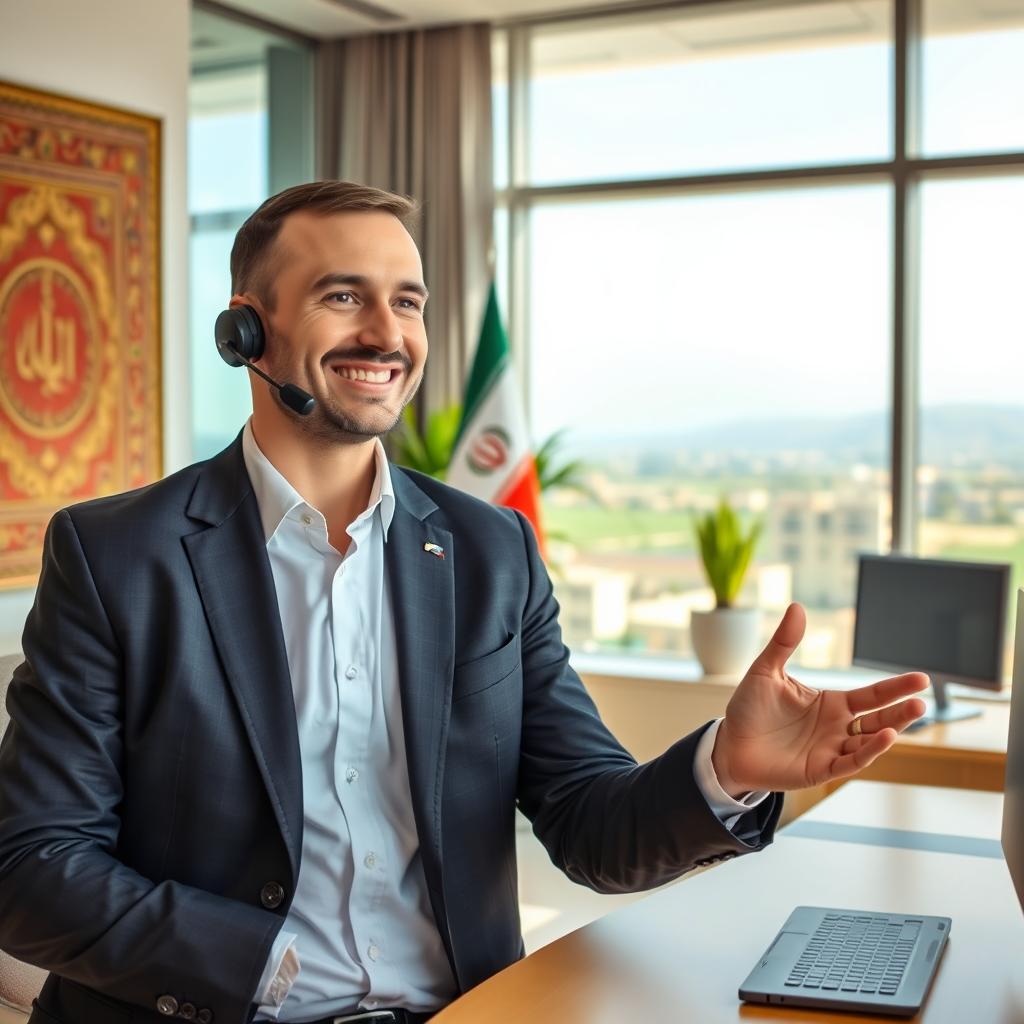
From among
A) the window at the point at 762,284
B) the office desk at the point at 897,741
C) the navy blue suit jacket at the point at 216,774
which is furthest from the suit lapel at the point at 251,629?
A: the window at the point at 762,284

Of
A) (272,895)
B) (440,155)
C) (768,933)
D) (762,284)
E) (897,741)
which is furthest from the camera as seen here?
(440,155)

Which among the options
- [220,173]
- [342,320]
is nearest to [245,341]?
[342,320]

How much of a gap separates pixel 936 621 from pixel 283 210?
108 inches

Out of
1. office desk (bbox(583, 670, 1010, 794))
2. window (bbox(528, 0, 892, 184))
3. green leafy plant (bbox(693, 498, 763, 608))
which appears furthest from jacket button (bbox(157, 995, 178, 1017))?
window (bbox(528, 0, 892, 184))

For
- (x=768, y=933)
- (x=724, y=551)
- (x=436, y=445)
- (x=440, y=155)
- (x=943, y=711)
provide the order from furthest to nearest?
(x=440, y=155) < (x=436, y=445) < (x=724, y=551) < (x=943, y=711) < (x=768, y=933)

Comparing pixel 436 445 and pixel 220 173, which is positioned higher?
pixel 220 173

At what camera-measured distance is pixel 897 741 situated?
Answer: 11.8 feet

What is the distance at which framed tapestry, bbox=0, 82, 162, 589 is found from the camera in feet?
13.1

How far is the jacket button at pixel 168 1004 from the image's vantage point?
4.90ft

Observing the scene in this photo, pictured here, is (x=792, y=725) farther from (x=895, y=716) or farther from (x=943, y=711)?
(x=943, y=711)

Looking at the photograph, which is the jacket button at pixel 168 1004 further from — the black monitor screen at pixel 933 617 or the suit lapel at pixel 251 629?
the black monitor screen at pixel 933 617

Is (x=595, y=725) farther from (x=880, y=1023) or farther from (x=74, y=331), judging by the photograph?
(x=74, y=331)

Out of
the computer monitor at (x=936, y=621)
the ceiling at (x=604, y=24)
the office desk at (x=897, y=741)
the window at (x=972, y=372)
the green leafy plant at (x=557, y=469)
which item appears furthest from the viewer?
the green leafy plant at (x=557, y=469)

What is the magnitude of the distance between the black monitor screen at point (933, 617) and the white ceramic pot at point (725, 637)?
75 centimetres
